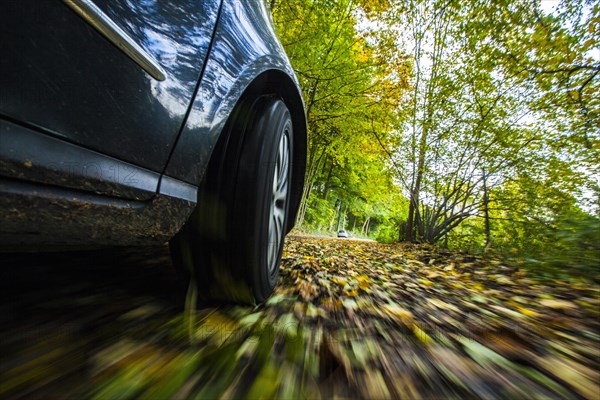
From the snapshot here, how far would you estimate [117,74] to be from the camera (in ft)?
1.96

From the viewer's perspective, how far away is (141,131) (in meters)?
0.67

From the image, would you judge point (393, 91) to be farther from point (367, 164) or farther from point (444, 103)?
point (367, 164)

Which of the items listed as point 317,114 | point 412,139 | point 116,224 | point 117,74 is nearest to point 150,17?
point 117,74

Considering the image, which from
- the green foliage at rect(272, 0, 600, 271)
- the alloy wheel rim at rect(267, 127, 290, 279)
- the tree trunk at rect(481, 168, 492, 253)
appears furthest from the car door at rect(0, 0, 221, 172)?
the tree trunk at rect(481, 168, 492, 253)

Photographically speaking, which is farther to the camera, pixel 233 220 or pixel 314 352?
pixel 233 220

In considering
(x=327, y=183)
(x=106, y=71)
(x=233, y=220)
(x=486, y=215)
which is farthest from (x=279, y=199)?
(x=327, y=183)

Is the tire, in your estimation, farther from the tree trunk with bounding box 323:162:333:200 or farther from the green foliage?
the tree trunk with bounding box 323:162:333:200

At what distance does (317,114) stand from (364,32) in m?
2.39

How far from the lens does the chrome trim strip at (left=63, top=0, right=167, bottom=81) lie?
0.52m

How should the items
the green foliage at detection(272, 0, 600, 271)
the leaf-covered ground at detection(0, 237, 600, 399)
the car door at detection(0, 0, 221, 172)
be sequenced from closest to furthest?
the car door at detection(0, 0, 221, 172)
the leaf-covered ground at detection(0, 237, 600, 399)
the green foliage at detection(272, 0, 600, 271)

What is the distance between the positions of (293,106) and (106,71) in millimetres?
1111

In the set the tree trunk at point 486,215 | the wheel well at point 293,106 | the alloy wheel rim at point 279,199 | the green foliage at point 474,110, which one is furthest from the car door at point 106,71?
the tree trunk at point 486,215

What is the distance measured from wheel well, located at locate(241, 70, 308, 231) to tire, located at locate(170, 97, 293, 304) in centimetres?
22

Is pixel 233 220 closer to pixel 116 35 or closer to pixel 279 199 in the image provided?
pixel 279 199
